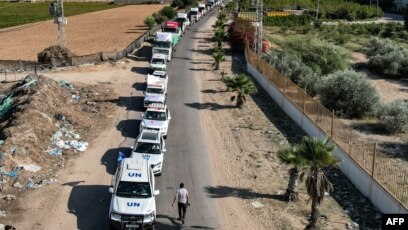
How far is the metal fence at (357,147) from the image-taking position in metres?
20.4

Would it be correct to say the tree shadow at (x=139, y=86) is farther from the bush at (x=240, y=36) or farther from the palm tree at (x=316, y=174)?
the palm tree at (x=316, y=174)

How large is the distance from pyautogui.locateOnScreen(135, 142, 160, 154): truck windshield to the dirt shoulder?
297 centimetres

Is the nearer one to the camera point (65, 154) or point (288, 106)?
point (65, 154)

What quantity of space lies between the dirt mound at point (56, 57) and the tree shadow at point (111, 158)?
23.4 metres

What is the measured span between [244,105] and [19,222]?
66.7 feet

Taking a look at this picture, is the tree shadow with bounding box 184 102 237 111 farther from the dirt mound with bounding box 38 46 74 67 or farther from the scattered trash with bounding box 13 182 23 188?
the dirt mound with bounding box 38 46 74 67

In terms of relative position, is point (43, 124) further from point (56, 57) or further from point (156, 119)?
point (56, 57)

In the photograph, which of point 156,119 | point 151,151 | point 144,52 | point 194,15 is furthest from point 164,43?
point 194,15

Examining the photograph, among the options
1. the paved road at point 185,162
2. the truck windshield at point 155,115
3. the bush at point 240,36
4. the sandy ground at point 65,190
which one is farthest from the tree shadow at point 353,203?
the bush at point 240,36

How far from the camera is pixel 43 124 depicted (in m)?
29.0

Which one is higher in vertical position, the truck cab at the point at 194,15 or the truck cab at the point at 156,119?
the truck cab at the point at 194,15

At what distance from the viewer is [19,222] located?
19516 mm

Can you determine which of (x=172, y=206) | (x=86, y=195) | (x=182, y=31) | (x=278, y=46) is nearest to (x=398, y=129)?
(x=172, y=206)

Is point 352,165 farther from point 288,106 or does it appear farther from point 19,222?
point 19,222
